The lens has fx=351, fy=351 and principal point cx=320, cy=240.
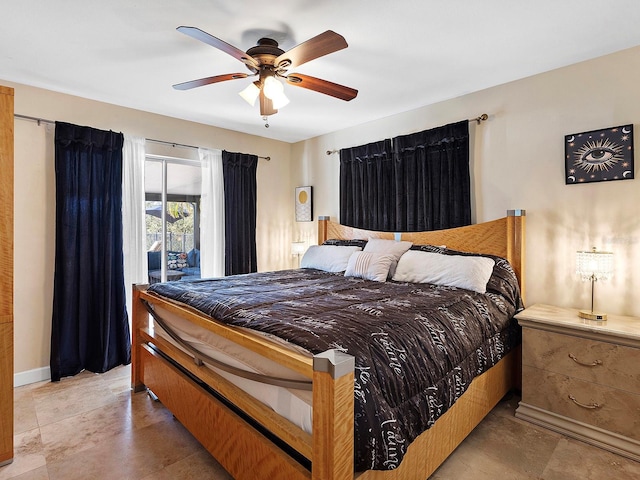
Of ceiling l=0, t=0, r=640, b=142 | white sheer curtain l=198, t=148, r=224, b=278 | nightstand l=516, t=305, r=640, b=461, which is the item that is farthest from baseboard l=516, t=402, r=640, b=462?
white sheer curtain l=198, t=148, r=224, b=278

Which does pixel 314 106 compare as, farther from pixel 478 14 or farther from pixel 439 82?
pixel 478 14

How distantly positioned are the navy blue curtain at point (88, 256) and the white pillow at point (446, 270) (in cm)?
257

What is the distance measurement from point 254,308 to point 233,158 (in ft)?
9.06

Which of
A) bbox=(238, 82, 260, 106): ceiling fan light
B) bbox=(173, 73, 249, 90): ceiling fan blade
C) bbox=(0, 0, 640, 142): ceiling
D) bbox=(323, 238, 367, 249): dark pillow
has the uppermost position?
bbox=(0, 0, 640, 142): ceiling

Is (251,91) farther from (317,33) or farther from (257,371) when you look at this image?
(257,371)

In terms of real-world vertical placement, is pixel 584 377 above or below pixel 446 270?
below

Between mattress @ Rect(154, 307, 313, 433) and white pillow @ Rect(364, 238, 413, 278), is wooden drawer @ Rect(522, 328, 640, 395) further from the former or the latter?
mattress @ Rect(154, 307, 313, 433)

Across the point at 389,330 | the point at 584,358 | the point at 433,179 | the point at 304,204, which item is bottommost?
the point at 584,358

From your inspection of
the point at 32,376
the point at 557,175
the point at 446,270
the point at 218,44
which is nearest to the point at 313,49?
the point at 218,44

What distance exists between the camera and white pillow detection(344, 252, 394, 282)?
295cm

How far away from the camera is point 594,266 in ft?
7.36

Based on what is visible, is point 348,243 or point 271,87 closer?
point 271,87

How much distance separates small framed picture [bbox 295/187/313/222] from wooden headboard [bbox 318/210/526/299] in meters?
1.34

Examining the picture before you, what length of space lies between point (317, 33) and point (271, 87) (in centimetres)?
44
